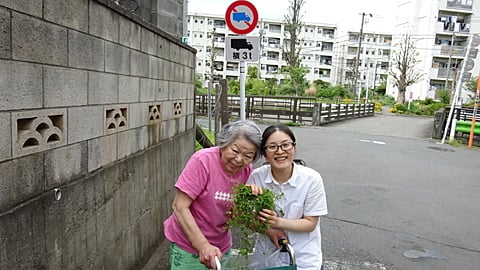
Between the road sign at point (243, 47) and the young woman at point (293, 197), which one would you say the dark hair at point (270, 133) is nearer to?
the young woman at point (293, 197)

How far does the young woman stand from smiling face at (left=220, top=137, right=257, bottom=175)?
9cm

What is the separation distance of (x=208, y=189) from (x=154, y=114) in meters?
1.98

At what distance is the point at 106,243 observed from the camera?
8.79 ft

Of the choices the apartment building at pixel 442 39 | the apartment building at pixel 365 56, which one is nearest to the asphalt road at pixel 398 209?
the apartment building at pixel 442 39

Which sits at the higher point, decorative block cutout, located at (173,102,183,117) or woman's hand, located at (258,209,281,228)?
decorative block cutout, located at (173,102,183,117)

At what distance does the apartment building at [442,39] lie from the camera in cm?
3897

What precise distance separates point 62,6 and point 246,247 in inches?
64.1

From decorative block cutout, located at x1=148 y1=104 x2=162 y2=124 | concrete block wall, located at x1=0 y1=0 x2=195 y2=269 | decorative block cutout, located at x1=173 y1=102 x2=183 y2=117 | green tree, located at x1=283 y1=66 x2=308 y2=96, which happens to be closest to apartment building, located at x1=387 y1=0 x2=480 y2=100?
green tree, located at x1=283 y1=66 x2=308 y2=96

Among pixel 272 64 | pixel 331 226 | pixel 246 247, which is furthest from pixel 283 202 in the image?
pixel 272 64

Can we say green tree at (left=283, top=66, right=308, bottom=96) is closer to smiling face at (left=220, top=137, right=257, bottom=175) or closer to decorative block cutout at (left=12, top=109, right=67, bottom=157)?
smiling face at (left=220, top=137, right=257, bottom=175)

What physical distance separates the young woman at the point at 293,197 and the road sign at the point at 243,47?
3686mm

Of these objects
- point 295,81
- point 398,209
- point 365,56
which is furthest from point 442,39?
point 398,209

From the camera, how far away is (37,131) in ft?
6.10

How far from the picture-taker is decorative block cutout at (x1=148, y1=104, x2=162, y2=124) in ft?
12.3
